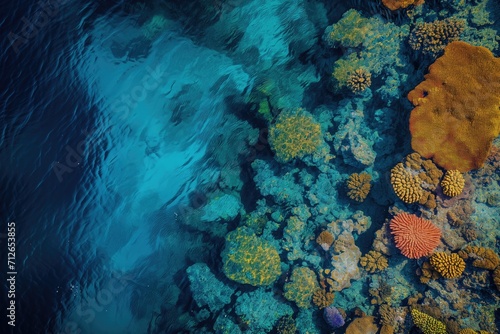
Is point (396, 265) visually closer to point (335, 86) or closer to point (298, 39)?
point (335, 86)

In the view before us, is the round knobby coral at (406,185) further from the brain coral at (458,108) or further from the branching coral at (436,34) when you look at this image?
the branching coral at (436,34)

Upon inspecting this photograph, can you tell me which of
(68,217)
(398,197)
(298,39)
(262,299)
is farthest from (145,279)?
(298,39)

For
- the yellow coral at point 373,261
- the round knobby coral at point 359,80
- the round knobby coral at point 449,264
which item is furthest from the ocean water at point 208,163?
the round knobby coral at point 449,264

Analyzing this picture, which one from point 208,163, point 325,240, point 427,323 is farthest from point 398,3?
point 427,323

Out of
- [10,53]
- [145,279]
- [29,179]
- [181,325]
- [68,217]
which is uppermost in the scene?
[10,53]

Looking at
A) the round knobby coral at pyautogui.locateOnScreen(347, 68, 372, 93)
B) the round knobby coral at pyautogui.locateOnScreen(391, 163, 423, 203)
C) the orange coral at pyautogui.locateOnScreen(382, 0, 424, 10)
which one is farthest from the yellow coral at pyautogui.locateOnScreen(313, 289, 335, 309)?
the orange coral at pyautogui.locateOnScreen(382, 0, 424, 10)

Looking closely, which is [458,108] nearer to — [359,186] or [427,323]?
[359,186]
